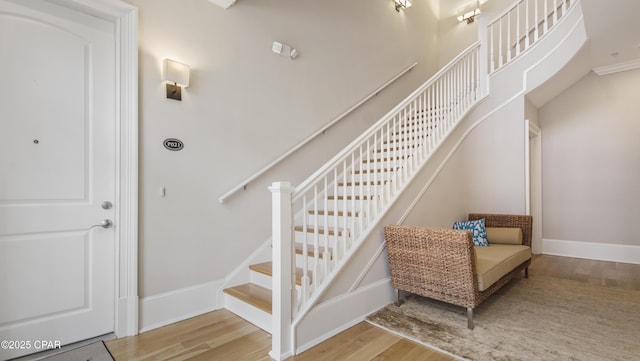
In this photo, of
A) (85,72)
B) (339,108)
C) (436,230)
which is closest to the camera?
(85,72)

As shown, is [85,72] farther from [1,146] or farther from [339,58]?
[339,58]

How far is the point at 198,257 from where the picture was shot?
106 inches

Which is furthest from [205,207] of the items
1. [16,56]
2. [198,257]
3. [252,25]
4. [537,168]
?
[537,168]

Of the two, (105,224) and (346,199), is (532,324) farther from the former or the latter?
(105,224)

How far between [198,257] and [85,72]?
5.39 feet

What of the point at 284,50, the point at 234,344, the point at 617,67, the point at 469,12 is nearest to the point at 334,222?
the point at 234,344

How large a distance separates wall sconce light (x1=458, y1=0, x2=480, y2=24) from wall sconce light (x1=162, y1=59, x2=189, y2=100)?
546 centimetres

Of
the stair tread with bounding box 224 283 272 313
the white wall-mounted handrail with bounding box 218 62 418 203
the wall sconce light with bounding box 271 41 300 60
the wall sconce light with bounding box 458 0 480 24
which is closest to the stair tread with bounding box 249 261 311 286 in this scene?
the stair tread with bounding box 224 283 272 313

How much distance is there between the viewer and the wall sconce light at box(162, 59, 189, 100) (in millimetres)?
2469

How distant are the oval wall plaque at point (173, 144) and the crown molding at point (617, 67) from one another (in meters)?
5.65

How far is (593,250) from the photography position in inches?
182

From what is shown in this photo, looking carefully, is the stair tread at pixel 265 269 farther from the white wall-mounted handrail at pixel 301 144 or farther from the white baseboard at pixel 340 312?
the white wall-mounted handrail at pixel 301 144

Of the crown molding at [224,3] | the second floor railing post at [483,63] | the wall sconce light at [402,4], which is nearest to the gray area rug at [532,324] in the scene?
the second floor railing post at [483,63]

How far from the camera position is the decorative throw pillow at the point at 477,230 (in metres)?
3.66
